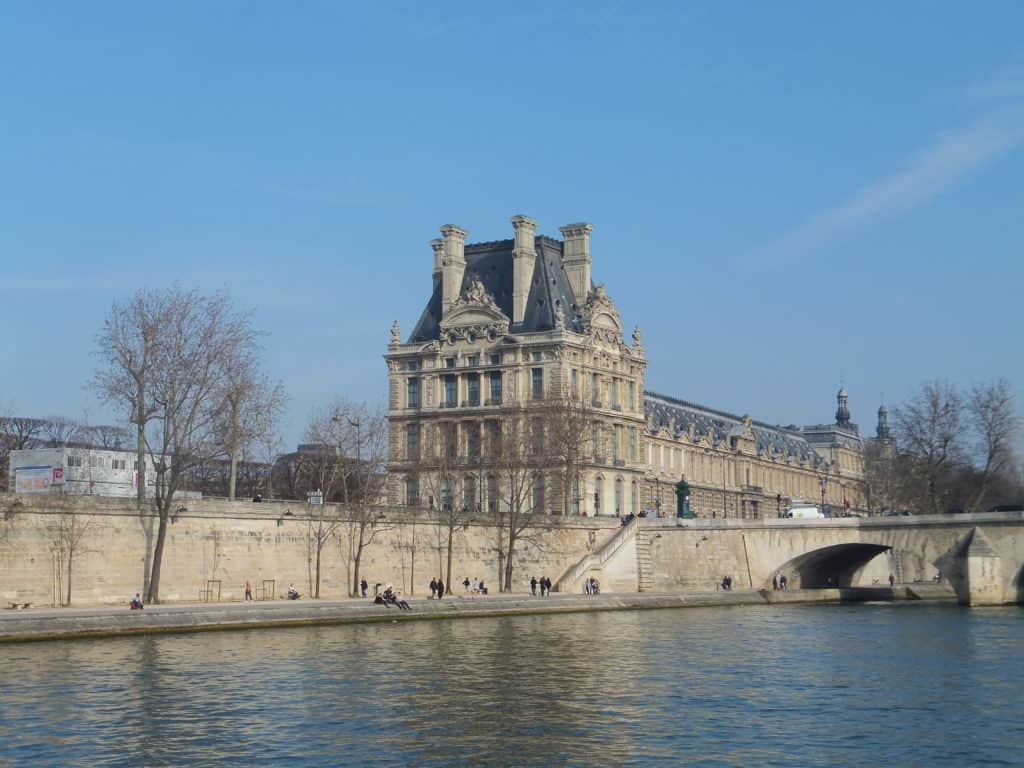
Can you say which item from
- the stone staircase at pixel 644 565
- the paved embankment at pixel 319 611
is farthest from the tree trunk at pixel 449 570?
the stone staircase at pixel 644 565

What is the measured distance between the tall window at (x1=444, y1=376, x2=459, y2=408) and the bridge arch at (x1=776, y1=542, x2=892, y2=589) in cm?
2945

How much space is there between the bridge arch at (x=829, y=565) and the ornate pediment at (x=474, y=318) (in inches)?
1127

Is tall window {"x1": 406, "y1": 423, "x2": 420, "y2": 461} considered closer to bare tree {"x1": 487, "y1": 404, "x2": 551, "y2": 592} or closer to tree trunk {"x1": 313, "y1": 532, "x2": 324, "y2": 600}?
bare tree {"x1": 487, "y1": 404, "x2": 551, "y2": 592}

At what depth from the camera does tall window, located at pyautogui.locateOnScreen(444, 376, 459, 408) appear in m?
107

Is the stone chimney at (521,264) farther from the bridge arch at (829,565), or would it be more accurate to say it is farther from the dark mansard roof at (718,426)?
the bridge arch at (829,565)

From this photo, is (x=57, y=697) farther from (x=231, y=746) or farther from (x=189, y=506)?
(x=189, y=506)

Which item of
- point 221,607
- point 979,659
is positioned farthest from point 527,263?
point 979,659

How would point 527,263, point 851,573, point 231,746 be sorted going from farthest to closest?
1. point 527,263
2. point 851,573
3. point 231,746

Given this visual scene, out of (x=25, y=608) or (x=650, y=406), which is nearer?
(x=25, y=608)

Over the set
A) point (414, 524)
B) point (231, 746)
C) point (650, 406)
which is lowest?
point (231, 746)

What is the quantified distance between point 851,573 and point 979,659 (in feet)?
162

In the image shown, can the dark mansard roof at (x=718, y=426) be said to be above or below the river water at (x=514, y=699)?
above

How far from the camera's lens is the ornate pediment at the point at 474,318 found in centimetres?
10656

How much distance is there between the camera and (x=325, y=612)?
186 ft
